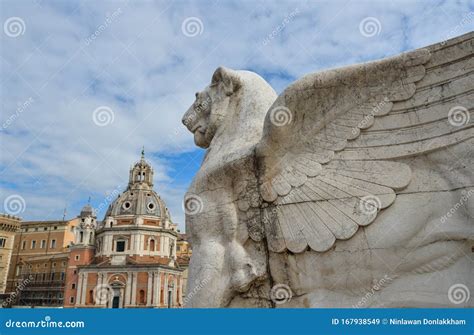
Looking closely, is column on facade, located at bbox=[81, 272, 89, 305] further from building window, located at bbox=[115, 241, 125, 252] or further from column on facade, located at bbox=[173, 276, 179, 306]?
column on facade, located at bbox=[173, 276, 179, 306]

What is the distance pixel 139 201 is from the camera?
4766 centimetres

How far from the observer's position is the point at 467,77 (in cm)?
330

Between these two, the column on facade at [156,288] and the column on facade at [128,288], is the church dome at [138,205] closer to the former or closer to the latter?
the column on facade at [128,288]

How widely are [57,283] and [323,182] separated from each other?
5755 centimetres

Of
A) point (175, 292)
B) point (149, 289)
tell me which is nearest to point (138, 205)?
point (149, 289)

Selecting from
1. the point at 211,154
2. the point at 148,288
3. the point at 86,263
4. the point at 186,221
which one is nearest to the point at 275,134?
the point at 211,154

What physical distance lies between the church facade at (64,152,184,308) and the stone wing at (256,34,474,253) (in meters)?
40.5

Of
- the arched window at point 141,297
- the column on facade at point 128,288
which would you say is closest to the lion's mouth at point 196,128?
the arched window at point 141,297

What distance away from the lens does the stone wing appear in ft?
11.1

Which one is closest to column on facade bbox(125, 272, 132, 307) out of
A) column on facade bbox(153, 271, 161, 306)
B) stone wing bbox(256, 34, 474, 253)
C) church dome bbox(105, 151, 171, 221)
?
column on facade bbox(153, 271, 161, 306)

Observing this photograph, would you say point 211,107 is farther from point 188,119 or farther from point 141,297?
point 141,297

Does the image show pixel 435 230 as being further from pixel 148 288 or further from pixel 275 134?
pixel 148 288

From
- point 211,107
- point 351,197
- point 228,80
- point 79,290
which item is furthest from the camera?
point 79,290

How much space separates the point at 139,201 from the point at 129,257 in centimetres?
696
